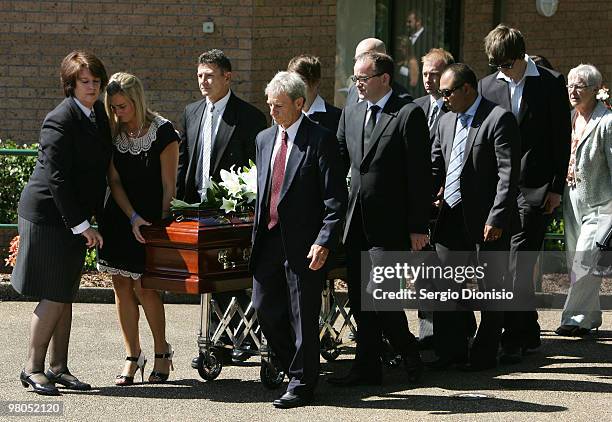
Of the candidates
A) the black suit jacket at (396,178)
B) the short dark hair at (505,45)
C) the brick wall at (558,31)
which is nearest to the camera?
the black suit jacket at (396,178)

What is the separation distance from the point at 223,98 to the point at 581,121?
2.84 meters

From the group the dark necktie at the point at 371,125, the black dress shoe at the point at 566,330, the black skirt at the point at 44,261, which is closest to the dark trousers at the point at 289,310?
the dark necktie at the point at 371,125

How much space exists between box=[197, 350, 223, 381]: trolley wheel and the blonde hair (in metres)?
1.55

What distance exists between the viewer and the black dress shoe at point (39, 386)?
26.3ft

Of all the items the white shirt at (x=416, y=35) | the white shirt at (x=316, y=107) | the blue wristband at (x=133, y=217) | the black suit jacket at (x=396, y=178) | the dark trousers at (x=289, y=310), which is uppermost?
the white shirt at (x=416, y=35)

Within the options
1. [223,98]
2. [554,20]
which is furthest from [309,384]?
[554,20]

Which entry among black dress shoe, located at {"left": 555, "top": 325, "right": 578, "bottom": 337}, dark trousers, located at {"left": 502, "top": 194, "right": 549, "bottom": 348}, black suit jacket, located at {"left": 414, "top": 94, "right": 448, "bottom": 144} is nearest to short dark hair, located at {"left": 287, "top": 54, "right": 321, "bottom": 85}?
black suit jacket, located at {"left": 414, "top": 94, "right": 448, "bottom": 144}

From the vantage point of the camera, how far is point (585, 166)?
32.6 feet

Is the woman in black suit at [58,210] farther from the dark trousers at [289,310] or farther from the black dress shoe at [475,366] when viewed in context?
the black dress shoe at [475,366]

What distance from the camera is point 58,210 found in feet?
26.2

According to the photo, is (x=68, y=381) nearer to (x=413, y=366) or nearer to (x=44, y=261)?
(x=44, y=261)

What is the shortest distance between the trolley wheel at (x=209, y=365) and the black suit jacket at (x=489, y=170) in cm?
188

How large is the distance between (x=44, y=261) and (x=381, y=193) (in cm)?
214

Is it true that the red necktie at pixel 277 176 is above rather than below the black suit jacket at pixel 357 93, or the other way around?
below
